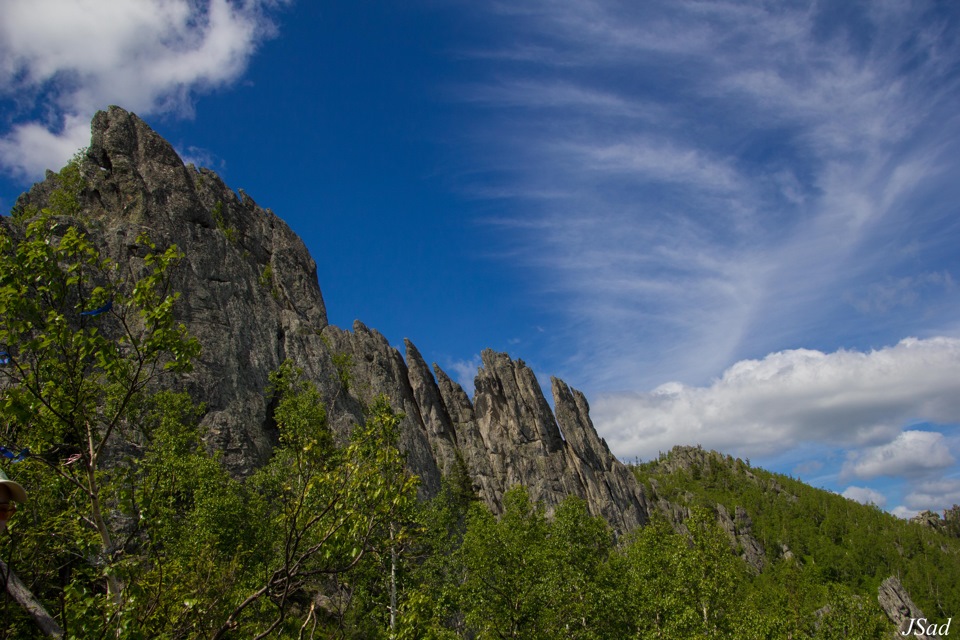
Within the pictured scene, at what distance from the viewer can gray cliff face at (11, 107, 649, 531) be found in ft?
201

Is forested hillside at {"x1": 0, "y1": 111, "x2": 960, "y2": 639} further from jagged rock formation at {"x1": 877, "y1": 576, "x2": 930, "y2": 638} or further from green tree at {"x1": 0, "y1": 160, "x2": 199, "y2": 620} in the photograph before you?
jagged rock formation at {"x1": 877, "y1": 576, "x2": 930, "y2": 638}

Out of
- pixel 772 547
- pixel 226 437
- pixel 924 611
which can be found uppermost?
pixel 226 437

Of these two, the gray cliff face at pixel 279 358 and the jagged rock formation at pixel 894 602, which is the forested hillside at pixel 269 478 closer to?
the gray cliff face at pixel 279 358

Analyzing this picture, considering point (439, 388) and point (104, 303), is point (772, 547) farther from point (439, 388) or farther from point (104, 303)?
point (104, 303)

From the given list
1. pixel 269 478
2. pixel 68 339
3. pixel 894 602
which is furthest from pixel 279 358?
pixel 894 602

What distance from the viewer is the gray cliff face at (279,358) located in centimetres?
6122

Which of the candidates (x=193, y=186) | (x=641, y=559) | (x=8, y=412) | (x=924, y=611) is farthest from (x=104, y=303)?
(x=924, y=611)

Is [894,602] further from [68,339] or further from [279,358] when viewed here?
[68,339]

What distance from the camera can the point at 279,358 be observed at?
6975 cm

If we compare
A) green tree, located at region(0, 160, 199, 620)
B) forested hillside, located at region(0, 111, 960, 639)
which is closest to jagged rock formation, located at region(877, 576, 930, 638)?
forested hillside, located at region(0, 111, 960, 639)

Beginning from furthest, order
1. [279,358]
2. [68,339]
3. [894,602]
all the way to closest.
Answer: [894,602] → [279,358] → [68,339]

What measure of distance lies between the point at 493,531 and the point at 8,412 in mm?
27873

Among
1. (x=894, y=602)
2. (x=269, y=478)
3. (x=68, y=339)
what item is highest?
(x=269, y=478)

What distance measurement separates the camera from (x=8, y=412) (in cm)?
715
